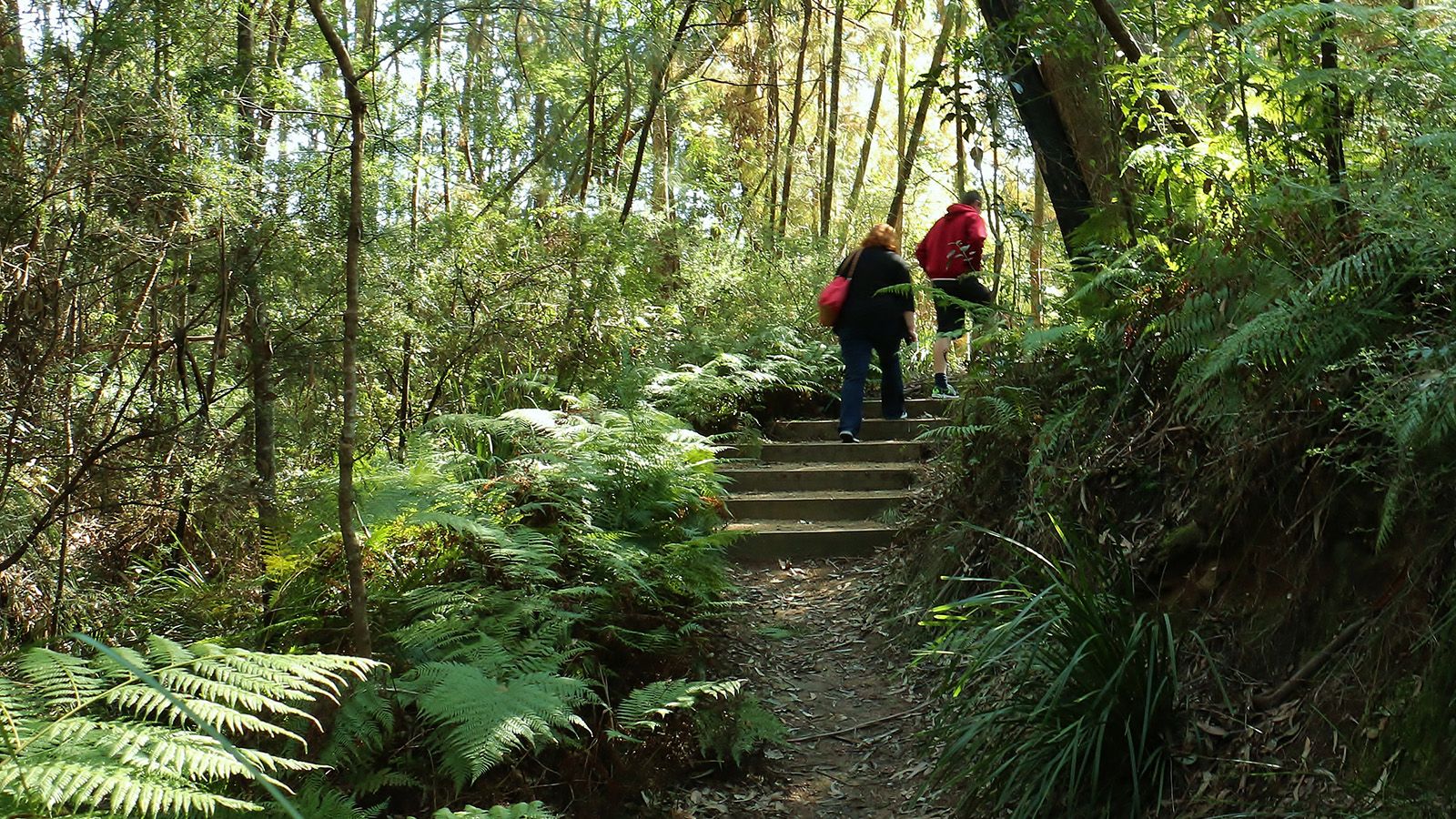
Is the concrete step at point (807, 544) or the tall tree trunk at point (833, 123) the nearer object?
the concrete step at point (807, 544)

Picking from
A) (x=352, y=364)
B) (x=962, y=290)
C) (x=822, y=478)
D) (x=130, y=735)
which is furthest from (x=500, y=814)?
(x=962, y=290)

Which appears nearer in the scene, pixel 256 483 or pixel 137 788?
pixel 137 788

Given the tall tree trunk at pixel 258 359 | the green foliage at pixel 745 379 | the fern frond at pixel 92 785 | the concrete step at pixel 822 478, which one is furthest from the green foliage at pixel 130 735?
the green foliage at pixel 745 379

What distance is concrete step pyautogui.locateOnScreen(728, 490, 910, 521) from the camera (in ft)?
25.8

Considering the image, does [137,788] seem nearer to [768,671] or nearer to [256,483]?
[256,483]

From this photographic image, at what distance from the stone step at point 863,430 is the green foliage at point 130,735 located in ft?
22.1

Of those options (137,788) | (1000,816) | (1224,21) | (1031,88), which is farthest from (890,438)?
(137,788)

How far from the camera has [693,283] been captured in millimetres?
12125

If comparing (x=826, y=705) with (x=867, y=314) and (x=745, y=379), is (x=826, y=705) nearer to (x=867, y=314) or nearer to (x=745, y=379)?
(x=867, y=314)

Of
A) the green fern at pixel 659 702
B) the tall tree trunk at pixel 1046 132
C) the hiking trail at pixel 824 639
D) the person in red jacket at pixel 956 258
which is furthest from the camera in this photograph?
the person in red jacket at pixel 956 258

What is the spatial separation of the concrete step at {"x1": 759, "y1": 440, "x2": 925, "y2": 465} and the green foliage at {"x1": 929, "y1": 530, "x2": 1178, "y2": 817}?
519cm

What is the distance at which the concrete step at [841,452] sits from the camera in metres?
8.91

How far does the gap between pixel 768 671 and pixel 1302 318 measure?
10.5 feet

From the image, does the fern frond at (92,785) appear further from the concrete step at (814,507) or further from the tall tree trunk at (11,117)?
the concrete step at (814,507)
